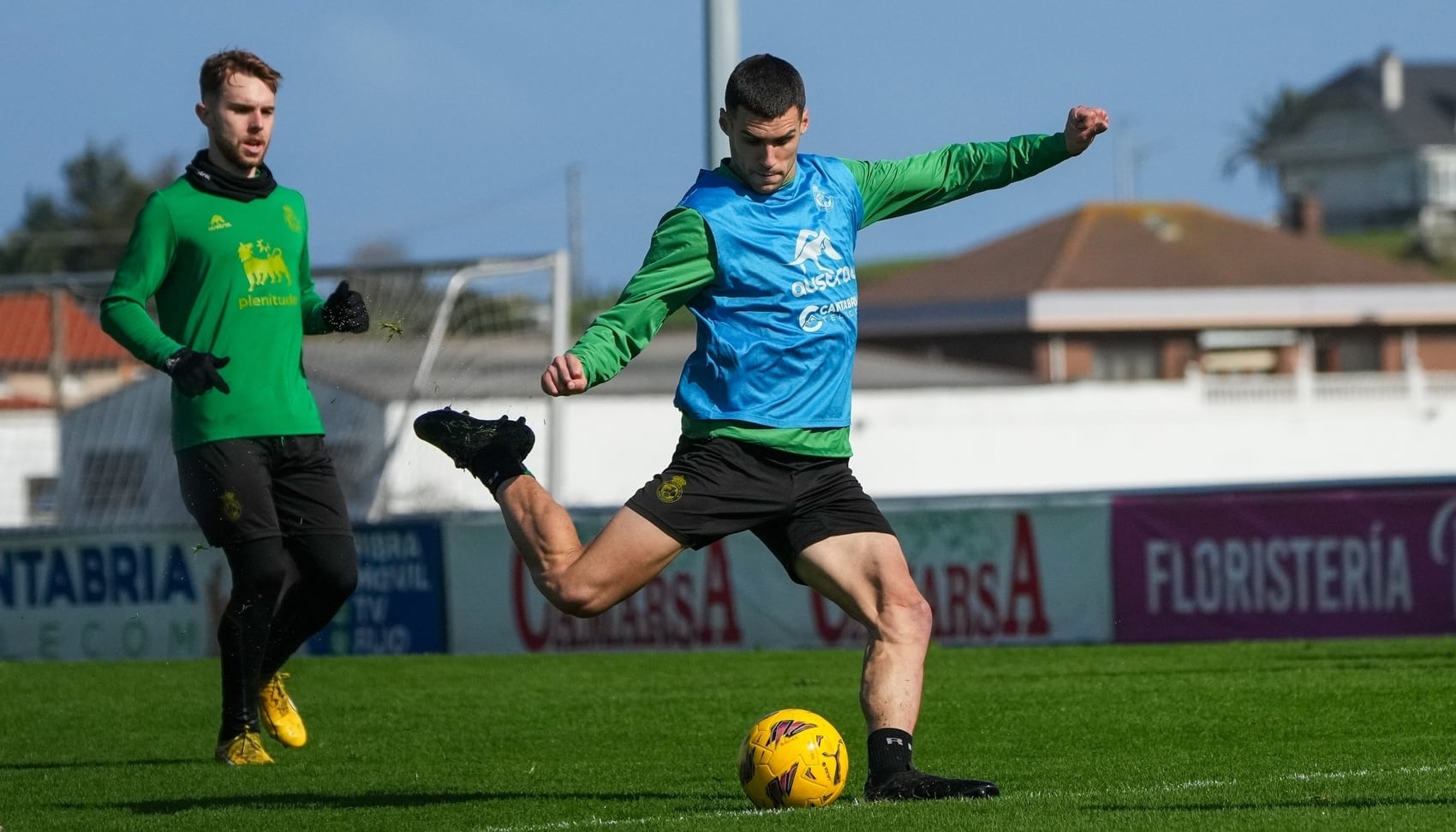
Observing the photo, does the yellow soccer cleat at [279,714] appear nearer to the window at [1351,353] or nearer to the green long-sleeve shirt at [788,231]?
the green long-sleeve shirt at [788,231]

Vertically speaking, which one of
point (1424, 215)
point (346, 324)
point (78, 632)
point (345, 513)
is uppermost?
point (1424, 215)

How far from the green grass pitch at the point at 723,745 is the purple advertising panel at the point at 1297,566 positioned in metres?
1.53

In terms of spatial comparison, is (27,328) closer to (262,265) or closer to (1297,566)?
(1297,566)

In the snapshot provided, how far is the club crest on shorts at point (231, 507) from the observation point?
25.2 ft

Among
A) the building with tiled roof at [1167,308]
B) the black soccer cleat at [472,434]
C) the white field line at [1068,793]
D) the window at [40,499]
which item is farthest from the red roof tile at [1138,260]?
the black soccer cleat at [472,434]

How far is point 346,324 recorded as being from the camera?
309 inches

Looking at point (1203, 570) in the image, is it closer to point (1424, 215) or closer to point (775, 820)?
point (775, 820)

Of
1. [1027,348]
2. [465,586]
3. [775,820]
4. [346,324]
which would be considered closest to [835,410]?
[775,820]

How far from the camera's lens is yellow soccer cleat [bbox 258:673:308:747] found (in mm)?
8297

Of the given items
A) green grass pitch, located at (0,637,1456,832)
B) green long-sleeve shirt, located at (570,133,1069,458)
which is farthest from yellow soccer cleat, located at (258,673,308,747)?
green long-sleeve shirt, located at (570,133,1069,458)

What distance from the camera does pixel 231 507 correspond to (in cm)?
770

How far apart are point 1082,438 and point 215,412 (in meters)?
40.3

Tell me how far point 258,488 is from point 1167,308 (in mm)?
50782

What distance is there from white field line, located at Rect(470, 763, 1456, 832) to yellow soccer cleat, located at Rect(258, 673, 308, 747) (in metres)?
2.17
